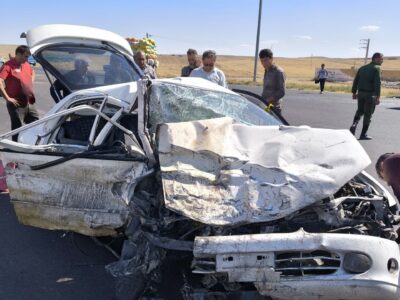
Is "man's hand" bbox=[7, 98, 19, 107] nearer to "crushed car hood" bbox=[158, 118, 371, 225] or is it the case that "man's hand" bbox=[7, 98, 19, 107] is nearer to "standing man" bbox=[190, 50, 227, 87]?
"standing man" bbox=[190, 50, 227, 87]

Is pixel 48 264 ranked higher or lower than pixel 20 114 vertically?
lower

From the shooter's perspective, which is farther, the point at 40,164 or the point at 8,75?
the point at 8,75

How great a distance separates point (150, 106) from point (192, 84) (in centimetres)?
55

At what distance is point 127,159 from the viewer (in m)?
3.45

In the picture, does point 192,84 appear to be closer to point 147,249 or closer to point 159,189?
point 159,189

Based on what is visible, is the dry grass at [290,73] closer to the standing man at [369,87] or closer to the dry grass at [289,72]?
the dry grass at [289,72]

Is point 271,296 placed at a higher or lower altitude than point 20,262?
higher

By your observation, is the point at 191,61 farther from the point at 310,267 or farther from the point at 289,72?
the point at 289,72

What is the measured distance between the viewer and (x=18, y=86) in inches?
290

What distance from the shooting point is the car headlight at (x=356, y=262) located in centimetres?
270

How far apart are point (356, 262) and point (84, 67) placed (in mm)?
4300

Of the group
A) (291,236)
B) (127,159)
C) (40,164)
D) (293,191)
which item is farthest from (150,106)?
(291,236)

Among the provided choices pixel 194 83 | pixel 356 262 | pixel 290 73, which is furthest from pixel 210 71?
pixel 290 73

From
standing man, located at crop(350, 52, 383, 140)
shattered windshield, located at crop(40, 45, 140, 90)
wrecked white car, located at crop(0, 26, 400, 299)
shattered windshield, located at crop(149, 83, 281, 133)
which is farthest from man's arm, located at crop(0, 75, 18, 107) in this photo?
standing man, located at crop(350, 52, 383, 140)
